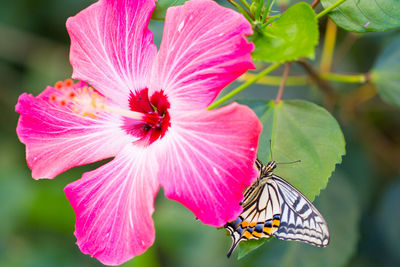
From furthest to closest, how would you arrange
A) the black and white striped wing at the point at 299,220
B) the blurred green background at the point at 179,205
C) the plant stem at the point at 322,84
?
the blurred green background at the point at 179,205 < the plant stem at the point at 322,84 < the black and white striped wing at the point at 299,220

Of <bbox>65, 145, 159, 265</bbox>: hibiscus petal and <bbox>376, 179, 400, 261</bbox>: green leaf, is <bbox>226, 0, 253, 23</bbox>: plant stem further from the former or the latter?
<bbox>376, 179, 400, 261</bbox>: green leaf

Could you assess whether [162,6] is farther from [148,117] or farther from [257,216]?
[257,216]

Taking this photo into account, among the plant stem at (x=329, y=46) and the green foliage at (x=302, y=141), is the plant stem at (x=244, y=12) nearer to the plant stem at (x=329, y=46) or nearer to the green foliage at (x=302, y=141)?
the green foliage at (x=302, y=141)

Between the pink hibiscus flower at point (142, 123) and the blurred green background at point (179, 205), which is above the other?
the pink hibiscus flower at point (142, 123)

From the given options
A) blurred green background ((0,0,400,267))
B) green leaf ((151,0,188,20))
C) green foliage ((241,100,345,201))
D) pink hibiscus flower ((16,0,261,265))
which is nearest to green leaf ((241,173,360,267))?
blurred green background ((0,0,400,267))

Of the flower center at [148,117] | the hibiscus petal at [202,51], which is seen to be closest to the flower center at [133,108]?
the flower center at [148,117]

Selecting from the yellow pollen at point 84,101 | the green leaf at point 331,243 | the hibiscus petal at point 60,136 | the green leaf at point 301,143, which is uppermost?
the yellow pollen at point 84,101

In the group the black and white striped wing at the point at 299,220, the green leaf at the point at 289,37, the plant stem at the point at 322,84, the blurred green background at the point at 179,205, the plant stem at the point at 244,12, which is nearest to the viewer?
the green leaf at the point at 289,37
